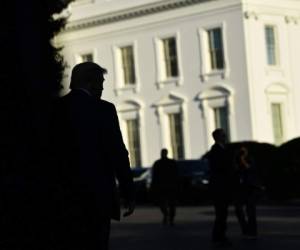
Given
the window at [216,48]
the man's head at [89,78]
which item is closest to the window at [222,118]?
the window at [216,48]

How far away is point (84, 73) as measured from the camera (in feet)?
23.8

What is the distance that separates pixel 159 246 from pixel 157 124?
3658 cm

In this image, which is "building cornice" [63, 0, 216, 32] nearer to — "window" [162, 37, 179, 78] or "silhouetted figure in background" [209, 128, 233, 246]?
"window" [162, 37, 179, 78]

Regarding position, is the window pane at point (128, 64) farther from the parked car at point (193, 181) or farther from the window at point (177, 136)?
the parked car at point (193, 181)

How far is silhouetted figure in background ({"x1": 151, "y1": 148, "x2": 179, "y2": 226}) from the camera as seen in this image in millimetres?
24641

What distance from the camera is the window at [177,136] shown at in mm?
52531

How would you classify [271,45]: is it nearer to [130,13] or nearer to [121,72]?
[130,13]

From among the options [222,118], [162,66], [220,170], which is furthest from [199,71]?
[220,170]

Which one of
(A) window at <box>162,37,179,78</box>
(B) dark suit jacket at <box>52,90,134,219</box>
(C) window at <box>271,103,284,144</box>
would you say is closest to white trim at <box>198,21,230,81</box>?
(A) window at <box>162,37,179,78</box>

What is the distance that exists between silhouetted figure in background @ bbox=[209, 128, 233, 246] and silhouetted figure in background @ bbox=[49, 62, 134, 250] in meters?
9.54

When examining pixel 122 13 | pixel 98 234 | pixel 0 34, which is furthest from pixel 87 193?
pixel 122 13

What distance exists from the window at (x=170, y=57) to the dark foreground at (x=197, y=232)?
23.8 metres

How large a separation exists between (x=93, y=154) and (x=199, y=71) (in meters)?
44.9

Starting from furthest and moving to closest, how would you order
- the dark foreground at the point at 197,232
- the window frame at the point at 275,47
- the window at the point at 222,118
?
the window frame at the point at 275,47, the window at the point at 222,118, the dark foreground at the point at 197,232
